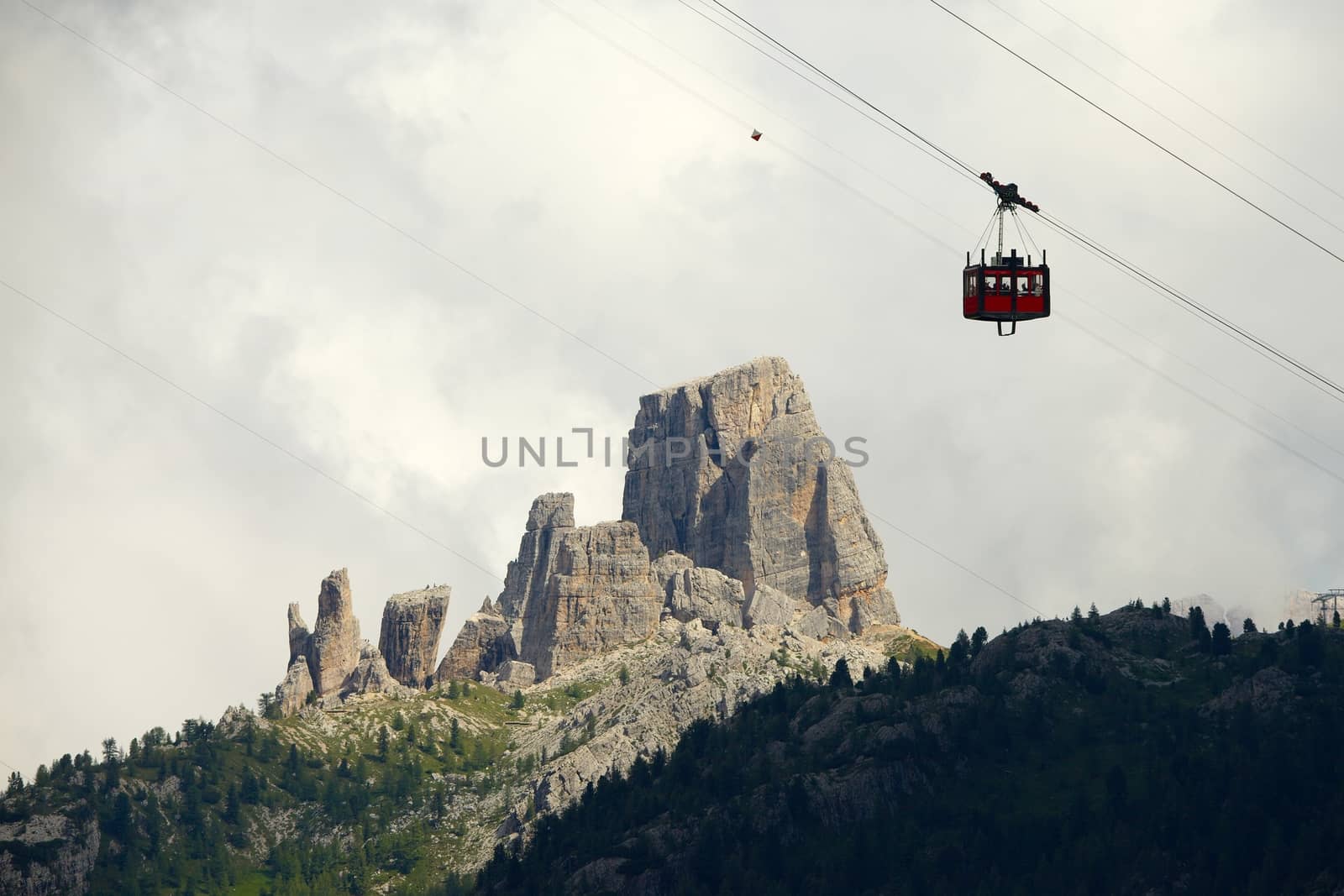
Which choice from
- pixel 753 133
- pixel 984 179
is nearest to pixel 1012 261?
pixel 984 179

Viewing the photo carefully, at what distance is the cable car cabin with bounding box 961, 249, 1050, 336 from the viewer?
503ft

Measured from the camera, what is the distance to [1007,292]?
154 m

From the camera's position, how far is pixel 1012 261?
154 metres

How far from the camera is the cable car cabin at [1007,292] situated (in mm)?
153250

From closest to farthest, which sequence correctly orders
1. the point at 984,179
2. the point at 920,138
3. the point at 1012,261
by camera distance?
the point at 920,138 → the point at 984,179 → the point at 1012,261

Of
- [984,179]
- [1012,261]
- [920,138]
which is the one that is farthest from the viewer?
[1012,261]

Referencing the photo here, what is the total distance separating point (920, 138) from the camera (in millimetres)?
131750

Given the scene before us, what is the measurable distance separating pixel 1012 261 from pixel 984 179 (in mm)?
12584

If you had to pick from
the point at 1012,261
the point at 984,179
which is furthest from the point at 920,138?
the point at 1012,261

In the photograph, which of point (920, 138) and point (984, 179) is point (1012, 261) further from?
point (920, 138)

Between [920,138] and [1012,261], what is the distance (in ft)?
82.8

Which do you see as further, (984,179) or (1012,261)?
(1012,261)

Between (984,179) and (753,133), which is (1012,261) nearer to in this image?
(984,179)

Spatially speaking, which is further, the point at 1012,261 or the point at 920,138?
the point at 1012,261
